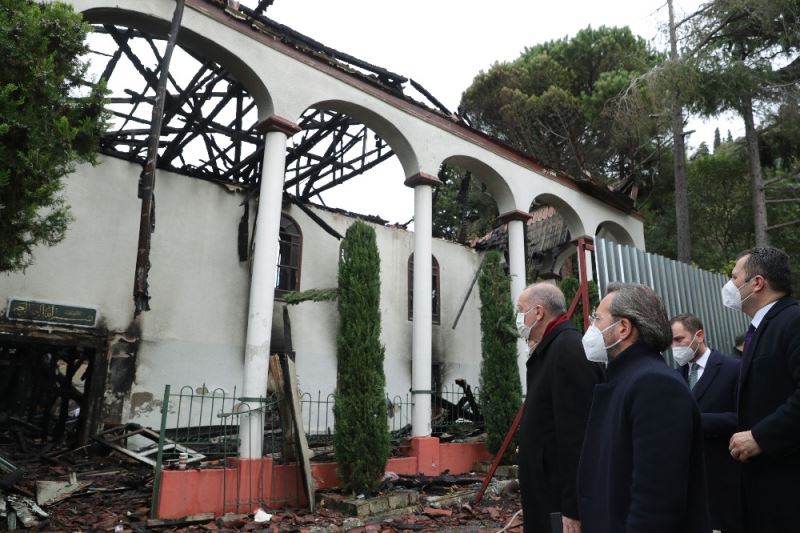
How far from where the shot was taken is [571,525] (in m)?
2.60

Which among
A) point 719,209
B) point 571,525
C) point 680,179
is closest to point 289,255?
point 680,179

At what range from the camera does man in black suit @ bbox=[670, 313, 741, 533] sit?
3.41 m

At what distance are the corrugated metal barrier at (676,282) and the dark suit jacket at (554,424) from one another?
4294 mm

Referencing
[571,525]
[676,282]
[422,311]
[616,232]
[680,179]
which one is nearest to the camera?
[571,525]

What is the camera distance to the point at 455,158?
37.7 feet

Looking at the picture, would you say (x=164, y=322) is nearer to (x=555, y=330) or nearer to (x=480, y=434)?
(x=480, y=434)

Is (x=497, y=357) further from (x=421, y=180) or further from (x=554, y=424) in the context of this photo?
(x=554, y=424)

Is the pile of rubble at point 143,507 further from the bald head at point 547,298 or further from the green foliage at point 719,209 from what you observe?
the green foliage at point 719,209

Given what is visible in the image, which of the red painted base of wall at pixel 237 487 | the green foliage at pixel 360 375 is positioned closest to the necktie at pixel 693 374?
the green foliage at pixel 360 375

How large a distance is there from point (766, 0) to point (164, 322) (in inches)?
562

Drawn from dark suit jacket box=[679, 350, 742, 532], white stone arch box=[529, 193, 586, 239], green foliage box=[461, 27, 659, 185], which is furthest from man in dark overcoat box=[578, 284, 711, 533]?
green foliage box=[461, 27, 659, 185]

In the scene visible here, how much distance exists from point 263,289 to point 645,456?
6499 millimetres

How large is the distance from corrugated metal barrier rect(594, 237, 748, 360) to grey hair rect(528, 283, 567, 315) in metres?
3.98

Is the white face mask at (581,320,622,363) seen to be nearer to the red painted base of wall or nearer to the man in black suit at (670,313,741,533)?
the man in black suit at (670,313,741,533)
